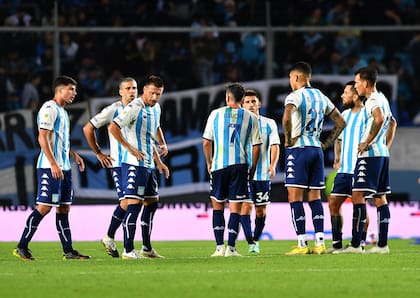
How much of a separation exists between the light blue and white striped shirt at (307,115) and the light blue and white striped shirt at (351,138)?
83cm

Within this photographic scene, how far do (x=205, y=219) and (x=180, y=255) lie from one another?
447 cm

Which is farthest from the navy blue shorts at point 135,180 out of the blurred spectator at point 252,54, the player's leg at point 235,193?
the blurred spectator at point 252,54

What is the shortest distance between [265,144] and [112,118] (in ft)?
7.04

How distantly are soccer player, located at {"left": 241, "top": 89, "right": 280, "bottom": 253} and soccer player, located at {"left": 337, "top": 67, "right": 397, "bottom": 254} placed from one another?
1412 millimetres

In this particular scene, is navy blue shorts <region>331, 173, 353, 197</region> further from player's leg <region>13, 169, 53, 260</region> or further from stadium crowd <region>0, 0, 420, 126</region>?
stadium crowd <region>0, 0, 420, 126</region>

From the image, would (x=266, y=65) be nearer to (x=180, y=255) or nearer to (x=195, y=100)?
(x=195, y=100)

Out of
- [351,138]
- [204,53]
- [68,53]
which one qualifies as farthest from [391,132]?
[68,53]

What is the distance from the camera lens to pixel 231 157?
12.2 m

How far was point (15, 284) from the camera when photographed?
9156mm

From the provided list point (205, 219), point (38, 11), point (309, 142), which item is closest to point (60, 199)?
point (309, 142)

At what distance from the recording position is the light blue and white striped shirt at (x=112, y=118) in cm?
1284

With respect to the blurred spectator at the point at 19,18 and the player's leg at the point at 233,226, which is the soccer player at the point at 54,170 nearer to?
the player's leg at the point at 233,226

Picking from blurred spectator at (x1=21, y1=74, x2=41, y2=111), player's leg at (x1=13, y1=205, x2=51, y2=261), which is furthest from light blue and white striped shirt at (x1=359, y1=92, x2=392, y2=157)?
blurred spectator at (x1=21, y1=74, x2=41, y2=111)

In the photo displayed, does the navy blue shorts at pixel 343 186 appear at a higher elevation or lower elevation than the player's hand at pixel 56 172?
lower
